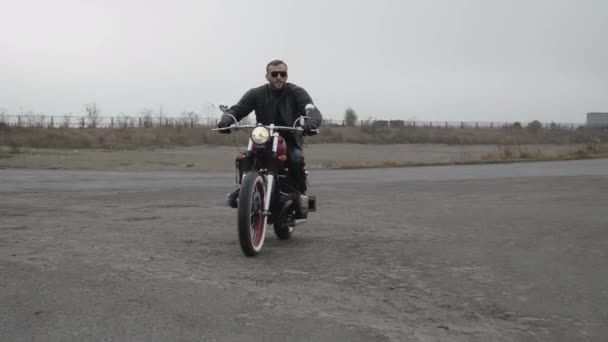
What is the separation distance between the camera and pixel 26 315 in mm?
4215

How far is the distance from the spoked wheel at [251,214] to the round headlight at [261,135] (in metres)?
0.34

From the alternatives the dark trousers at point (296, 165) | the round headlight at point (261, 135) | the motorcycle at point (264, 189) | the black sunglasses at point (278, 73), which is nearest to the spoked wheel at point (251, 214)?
the motorcycle at point (264, 189)

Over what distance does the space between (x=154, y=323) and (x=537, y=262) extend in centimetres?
371

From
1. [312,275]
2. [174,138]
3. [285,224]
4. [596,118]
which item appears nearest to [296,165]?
[285,224]

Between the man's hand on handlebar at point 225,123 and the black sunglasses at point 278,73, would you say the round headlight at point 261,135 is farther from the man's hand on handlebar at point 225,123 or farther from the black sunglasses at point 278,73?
the black sunglasses at point 278,73

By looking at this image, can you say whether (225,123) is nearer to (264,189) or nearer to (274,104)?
(274,104)

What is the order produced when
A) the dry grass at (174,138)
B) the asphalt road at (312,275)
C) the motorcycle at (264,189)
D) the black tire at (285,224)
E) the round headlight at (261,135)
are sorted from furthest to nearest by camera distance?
the dry grass at (174,138)
the black tire at (285,224)
the round headlight at (261,135)
the motorcycle at (264,189)
the asphalt road at (312,275)

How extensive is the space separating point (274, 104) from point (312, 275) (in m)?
2.32

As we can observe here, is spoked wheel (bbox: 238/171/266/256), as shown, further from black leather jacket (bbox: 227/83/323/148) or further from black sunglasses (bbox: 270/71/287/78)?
black sunglasses (bbox: 270/71/287/78)

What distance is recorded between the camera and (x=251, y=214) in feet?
20.9

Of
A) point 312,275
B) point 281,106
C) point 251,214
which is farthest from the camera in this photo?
point 281,106

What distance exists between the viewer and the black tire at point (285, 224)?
7008 mm

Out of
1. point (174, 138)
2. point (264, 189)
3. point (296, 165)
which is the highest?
point (174, 138)

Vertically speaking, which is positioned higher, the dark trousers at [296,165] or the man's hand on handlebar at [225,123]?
the man's hand on handlebar at [225,123]
